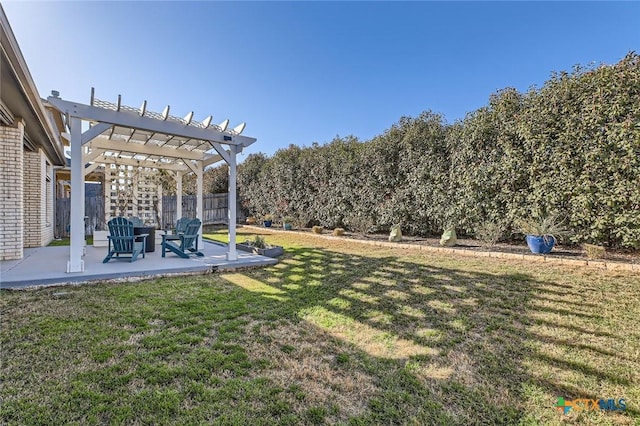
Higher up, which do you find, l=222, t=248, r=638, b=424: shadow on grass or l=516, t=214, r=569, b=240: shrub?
l=516, t=214, r=569, b=240: shrub

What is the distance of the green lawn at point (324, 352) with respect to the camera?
1.95 metres

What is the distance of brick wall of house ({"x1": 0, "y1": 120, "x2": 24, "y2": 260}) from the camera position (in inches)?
247

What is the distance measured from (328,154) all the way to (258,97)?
11.8ft

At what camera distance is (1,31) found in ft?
10.4

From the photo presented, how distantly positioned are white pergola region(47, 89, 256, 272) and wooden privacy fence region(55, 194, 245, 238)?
6.91 ft

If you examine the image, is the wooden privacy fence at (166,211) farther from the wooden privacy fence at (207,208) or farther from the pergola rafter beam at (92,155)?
the pergola rafter beam at (92,155)

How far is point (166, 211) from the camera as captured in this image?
15117 mm

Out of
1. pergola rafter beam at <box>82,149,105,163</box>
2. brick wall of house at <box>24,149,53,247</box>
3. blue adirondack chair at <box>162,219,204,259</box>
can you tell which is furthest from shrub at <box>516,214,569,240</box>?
brick wall of house at <box>24,149,53,247</box>

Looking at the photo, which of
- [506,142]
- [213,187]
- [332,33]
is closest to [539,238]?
[506,142]

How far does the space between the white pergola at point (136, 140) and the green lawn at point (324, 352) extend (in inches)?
69.5

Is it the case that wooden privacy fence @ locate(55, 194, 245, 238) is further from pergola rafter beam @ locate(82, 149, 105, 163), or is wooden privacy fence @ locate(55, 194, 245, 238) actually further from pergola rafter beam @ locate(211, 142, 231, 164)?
pergola rafter beam @ locate(82, 149, 105, 163)

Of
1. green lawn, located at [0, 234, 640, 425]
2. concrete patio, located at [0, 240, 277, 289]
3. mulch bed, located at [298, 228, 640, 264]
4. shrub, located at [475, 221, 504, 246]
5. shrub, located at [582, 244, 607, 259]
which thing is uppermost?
shrub, located at [475, 221, 504, 246]

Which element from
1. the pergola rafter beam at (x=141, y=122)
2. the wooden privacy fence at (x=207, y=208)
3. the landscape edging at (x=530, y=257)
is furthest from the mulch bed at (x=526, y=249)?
the wooden privacy fence at (x=207, y=208)

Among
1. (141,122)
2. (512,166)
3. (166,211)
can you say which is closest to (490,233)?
(512,166)
